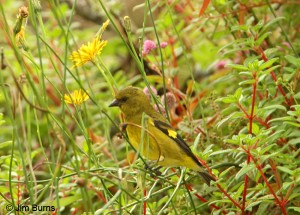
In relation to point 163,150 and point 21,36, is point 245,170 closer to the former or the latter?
point 163,150

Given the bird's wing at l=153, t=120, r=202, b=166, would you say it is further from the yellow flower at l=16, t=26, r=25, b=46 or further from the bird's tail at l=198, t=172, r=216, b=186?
the yellow flower at l=16, t=26, r=25, b=46

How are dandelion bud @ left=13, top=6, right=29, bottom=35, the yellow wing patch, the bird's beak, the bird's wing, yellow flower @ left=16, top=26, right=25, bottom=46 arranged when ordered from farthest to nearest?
the bird's beak < the yellow wing patch < the bird's wing < yellow flower @ left=16, top=26, right=25, bottom=46 < dandelion bud @ left=13, top=6, right=29, bottom=35

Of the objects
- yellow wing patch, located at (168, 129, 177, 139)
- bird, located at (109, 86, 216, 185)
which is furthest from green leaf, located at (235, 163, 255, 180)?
yellow wing patch, located at (168, 129, 177, 139)

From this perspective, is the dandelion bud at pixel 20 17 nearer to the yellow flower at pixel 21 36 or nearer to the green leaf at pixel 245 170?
the yellow flower at pixel 21 36

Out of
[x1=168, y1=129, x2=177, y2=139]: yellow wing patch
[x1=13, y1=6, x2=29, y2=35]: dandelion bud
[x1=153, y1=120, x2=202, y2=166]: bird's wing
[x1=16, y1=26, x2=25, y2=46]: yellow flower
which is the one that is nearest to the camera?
[x1=13, y1=6, x2=29, y2=35]: dandelion bud

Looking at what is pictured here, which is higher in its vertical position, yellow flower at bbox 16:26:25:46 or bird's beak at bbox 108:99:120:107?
yellow flower at bbox 16:26:25:46

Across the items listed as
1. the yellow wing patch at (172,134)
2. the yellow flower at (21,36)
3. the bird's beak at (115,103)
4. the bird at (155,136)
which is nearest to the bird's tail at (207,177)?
the bird at (155,136)

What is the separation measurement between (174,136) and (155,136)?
104 mm

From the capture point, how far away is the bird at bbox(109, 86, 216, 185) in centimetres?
200

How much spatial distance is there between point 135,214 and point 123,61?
1969 mm

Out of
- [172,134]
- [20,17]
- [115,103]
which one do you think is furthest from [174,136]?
[20,17]

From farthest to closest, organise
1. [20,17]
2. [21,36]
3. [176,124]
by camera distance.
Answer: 1. [176,124]
2. [21,36]
3. [20,17]

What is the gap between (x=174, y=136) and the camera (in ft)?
6.79

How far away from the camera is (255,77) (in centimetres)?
192
